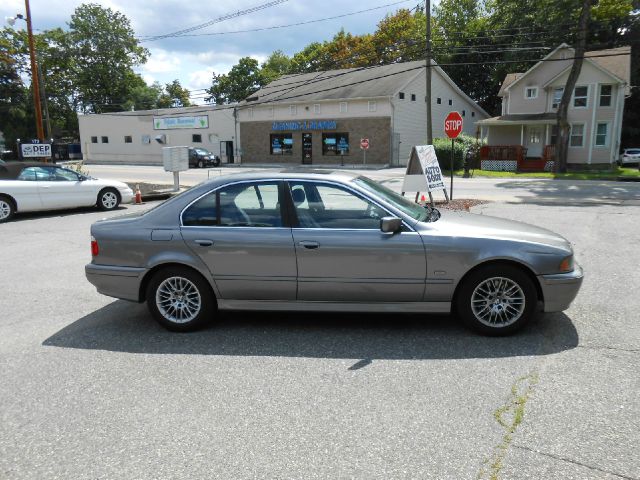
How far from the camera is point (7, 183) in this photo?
12398 millimetres

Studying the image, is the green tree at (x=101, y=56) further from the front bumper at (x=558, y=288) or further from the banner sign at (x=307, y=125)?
the front bumper at (x=558, y=288)

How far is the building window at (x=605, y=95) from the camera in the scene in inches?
1312

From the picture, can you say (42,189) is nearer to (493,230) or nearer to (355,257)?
(355,257)

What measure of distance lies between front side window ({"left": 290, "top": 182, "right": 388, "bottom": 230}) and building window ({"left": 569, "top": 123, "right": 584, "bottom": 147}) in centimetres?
3447

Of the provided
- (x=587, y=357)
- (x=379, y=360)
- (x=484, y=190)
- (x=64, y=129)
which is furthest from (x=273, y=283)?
(x=64, y=129)

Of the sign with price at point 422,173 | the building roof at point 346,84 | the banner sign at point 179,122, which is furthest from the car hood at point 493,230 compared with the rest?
the banner sign at point 179,122

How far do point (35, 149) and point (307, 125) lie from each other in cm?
2531

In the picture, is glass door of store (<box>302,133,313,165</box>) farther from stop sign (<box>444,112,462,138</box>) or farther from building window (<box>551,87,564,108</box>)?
stop sign (<box>444,112,462,138</box>)

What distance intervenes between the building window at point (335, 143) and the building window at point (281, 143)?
131 inches

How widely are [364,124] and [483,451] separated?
36.3m

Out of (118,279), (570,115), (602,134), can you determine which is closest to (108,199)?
(118,279)

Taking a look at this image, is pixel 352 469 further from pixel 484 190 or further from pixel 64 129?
pixel 64 129

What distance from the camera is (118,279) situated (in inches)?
196

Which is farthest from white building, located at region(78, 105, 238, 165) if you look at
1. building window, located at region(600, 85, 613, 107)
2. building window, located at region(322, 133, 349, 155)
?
building window, located at region(600, 85, 613, 107)
